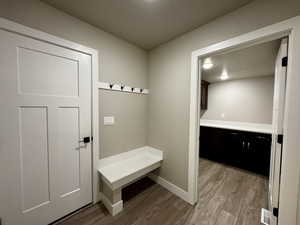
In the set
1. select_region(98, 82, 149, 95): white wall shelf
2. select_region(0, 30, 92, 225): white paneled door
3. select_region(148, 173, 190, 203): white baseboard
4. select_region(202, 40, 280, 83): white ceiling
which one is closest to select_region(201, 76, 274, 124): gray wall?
select_region(202, 40, 280, 83): white ceiling

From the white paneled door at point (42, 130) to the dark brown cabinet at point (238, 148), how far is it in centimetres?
296

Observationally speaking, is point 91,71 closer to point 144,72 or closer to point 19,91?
point 19,91

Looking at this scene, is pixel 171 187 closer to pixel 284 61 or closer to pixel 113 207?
pixel 113 207

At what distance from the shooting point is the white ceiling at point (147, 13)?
4.39 ft

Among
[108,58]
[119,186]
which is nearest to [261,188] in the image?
[119,186]

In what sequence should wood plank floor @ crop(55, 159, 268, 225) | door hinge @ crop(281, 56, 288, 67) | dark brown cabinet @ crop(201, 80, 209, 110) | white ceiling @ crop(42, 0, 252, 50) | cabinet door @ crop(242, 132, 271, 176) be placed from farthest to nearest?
1. dark brown cabinet @ crop(201, 80, 209, 110)
2. cabinet door @ crop(242, 132, 271, 176)
3. wood plank floor @ crop(55, 159, 268, 225)
4. white ceiling @ crop(42, 0, 252, 50)
5. door hinge @ crop(281, 56, 288, 67)

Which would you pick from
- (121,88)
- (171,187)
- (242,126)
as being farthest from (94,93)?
(242,126)

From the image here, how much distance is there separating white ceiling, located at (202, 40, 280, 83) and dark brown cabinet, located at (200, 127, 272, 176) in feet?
4.70

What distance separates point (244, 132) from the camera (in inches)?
110

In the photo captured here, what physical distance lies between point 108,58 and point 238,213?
2796 millimetres

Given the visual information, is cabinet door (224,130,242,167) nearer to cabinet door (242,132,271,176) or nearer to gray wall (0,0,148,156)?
cabinet door (242,132,271,176)

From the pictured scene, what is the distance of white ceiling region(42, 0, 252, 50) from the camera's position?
4.39 ft

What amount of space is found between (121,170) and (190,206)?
1102 millimetres

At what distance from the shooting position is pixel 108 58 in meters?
1.88
